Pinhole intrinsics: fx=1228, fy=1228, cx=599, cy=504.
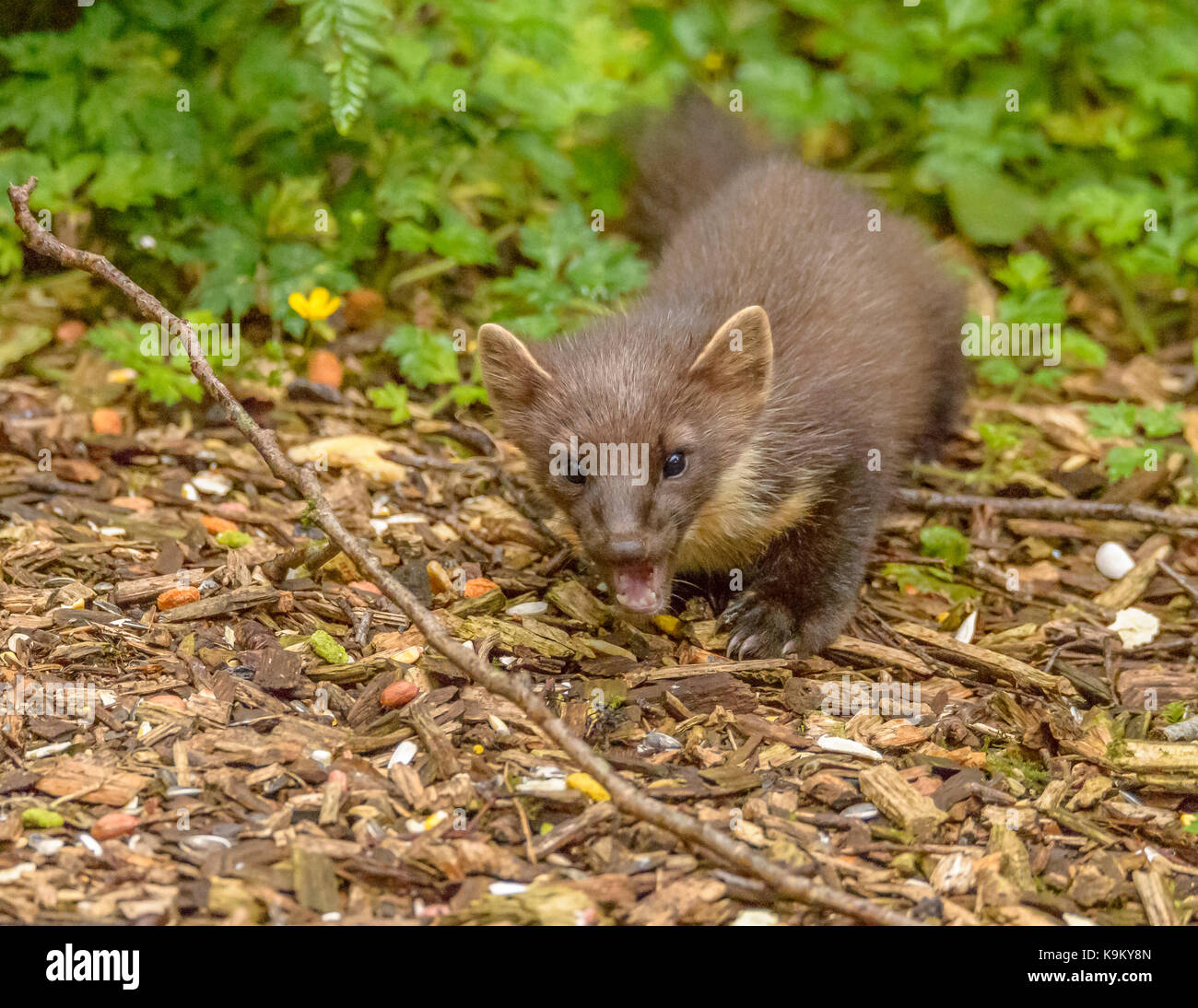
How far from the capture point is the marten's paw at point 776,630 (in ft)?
17.8

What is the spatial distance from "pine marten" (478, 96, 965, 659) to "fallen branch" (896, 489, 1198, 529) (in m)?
0.33

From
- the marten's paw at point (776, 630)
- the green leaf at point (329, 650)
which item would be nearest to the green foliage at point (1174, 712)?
the marten's paw at point (776, 630)

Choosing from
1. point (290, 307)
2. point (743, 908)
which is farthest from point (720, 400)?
point (290, 307)

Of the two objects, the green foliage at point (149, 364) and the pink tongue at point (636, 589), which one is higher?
the green foliage at point (149, 364)

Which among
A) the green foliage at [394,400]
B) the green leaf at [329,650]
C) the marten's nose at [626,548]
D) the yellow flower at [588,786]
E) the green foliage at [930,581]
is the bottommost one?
the yellow flower at [588,786]

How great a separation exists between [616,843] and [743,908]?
0.47 m

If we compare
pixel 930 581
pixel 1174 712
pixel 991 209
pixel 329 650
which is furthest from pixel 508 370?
pixel 991 209

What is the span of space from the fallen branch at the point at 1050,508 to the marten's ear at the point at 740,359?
1.53m

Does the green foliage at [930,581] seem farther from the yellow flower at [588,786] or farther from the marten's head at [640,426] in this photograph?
the yellow flower at [588,786]

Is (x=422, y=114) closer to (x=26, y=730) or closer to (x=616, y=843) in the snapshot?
(x=26, y=730)

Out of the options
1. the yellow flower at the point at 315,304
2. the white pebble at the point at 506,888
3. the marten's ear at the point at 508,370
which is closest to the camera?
the white pebble at the point at 506,888

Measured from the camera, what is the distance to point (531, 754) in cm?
441

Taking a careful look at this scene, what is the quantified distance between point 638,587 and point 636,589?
0.03 ft

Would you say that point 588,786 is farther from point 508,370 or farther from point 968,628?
point 968,628
